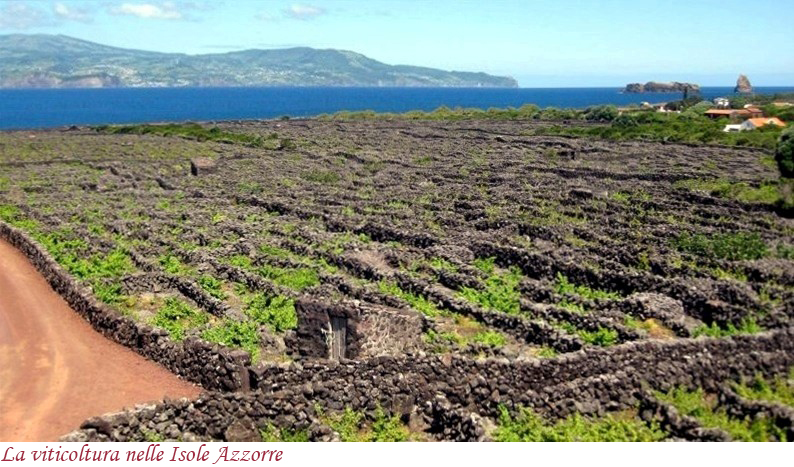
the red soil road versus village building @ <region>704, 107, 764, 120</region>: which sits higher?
village building @ <region>704, 107, 764, 120</region>

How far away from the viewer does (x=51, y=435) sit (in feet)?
54.1

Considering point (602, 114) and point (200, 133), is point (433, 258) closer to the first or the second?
point (200, 133)

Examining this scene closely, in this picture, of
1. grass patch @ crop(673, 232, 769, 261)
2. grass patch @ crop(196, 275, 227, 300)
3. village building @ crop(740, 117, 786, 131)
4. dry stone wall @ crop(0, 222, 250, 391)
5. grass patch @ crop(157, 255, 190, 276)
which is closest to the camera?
dry stone wall @ crop(0, 222, 250, 391)

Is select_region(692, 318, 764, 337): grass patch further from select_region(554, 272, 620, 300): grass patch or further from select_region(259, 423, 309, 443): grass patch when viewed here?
select_region(259, 423, 309, 443): grass patch

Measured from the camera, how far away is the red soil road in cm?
1752

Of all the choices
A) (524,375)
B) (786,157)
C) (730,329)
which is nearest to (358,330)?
(524,375)

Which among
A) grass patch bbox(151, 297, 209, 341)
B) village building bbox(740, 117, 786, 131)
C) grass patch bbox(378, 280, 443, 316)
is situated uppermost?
village building bbox(740, 117, 786, 131)

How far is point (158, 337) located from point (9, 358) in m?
4.33

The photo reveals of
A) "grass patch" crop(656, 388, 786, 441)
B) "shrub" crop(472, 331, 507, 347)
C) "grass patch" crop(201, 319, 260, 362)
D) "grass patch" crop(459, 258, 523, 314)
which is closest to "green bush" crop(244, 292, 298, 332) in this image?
"grass patch" crop(201, 319, 260, 362)

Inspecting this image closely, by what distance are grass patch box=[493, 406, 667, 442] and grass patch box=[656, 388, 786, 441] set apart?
1.07 meters

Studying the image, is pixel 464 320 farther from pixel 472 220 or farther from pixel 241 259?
pixel 472 220

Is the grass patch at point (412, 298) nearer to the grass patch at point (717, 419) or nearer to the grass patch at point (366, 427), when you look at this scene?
the grass patch at point (366, 427)

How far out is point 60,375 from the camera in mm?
20375
